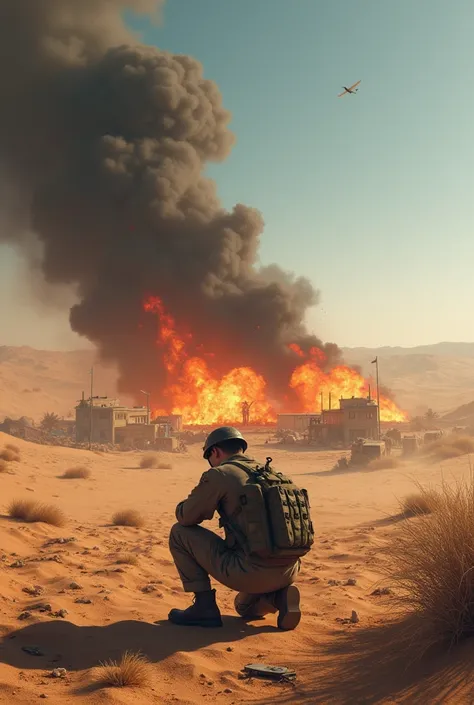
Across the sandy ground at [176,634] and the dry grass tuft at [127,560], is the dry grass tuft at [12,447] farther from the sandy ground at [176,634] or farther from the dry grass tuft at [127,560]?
the dry grass tuft at [127,560]

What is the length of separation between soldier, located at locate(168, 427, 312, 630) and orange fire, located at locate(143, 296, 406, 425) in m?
56.6

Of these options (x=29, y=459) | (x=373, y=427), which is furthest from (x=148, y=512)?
(x=373, y=427)

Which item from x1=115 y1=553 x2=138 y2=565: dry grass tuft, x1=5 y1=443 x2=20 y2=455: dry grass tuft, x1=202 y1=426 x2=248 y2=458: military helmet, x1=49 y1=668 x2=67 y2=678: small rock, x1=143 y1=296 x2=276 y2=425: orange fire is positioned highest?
x1=143 y1=296 x2=276 y2=425: orange fire

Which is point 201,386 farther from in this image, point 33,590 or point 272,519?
point 272,519

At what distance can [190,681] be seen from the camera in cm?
402

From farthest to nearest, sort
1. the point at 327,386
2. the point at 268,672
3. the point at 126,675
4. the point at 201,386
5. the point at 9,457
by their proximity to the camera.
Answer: the point at 201,386 < the point at 327,386 < the point at 9,457 < the point at 268,672 < the point at 126,675

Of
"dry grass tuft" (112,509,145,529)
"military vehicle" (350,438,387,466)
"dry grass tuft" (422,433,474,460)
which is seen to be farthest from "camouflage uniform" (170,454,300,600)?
"military vehicle" (350,438,387,466)

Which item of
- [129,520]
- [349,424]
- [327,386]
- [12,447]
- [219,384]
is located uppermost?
[219,384]

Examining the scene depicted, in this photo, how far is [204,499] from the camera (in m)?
4.87

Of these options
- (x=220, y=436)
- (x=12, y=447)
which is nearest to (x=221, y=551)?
(x=220, y=436)

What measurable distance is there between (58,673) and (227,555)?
142 cm

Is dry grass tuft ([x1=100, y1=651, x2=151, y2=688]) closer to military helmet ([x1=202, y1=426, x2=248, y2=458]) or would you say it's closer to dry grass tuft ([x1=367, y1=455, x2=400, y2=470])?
military helmet ([x1=202, y1=426, x2=248, y2=458])

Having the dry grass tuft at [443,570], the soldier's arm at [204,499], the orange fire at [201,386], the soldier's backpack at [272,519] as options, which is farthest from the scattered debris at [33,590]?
the orange fire at [201,386]

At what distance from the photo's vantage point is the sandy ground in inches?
146
